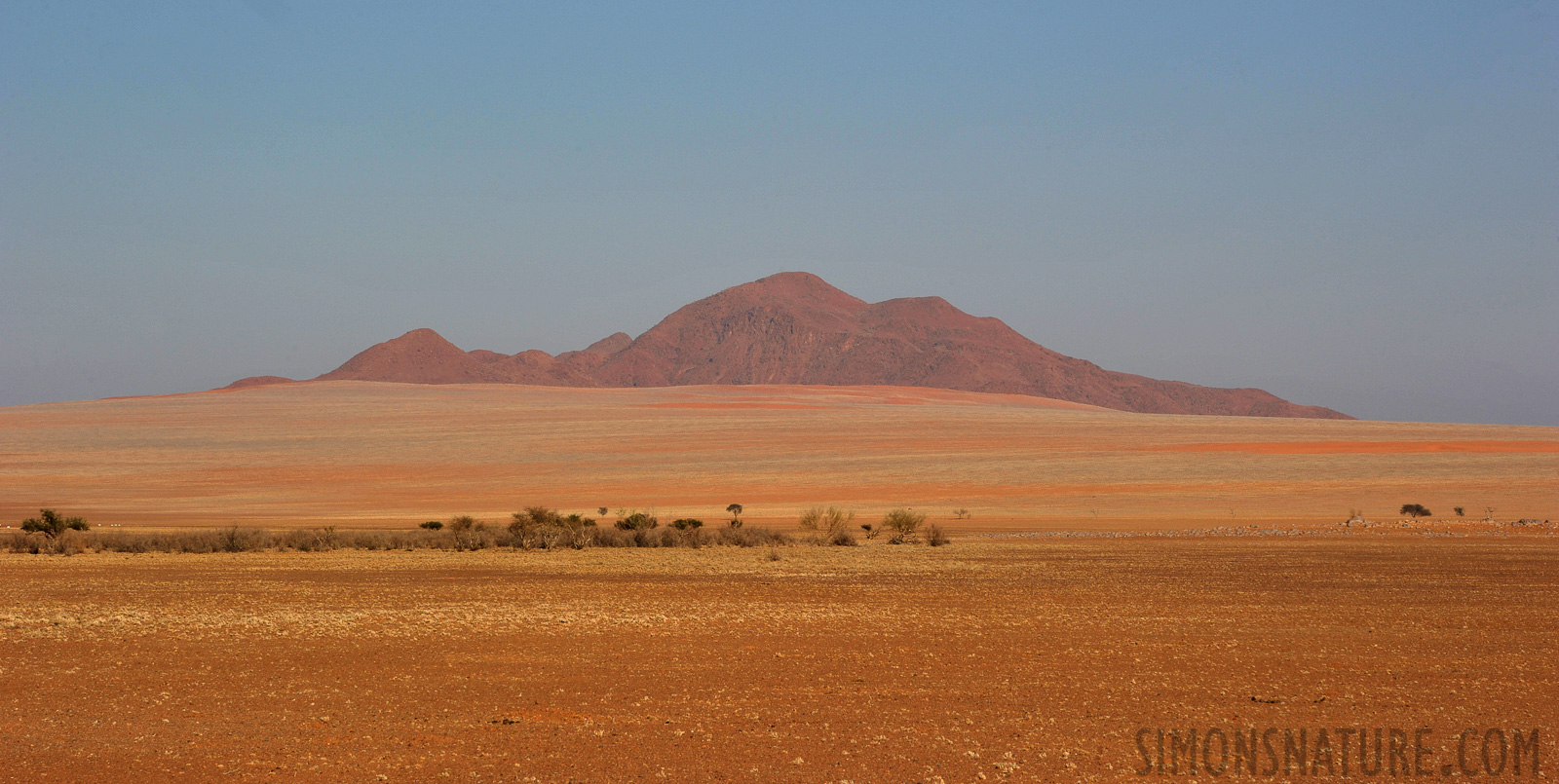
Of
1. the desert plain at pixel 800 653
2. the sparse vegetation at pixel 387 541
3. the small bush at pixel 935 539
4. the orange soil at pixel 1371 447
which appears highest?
the orange soil at pixel 1371 447

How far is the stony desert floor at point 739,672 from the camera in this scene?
24.2ft

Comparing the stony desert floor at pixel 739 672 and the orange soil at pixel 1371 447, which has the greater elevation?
the orange soil at pixel 1371 447

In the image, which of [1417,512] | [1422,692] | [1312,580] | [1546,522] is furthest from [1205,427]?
[1422,692]

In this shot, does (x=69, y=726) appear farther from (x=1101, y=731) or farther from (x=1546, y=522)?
(x=1546, y=522)

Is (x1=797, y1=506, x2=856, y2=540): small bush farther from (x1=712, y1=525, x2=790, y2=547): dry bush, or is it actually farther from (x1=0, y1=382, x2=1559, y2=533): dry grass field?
(x1=0, y1=382, x2=1559, y2=533): dry grass field

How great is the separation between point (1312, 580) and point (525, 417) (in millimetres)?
65437

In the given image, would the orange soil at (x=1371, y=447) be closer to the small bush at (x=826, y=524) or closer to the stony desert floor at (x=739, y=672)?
the small bush at (x=826, y=524)

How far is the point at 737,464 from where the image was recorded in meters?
57.6

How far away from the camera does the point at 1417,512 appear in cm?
3753

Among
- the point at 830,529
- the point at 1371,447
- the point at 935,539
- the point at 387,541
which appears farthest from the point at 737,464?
the point at 1371,447

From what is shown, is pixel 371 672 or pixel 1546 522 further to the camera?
pixel 1546 522

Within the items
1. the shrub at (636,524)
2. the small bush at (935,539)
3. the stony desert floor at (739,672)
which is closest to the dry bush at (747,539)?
the shrub at (636,524)

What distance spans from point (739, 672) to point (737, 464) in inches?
1868

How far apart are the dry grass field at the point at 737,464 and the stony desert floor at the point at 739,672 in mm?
17319
